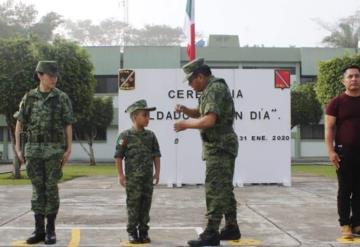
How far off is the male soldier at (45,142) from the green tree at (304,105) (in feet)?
105

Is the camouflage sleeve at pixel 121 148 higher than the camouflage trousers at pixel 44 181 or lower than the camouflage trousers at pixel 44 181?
A: higher

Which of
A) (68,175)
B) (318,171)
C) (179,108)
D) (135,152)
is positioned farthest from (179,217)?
(318,171)

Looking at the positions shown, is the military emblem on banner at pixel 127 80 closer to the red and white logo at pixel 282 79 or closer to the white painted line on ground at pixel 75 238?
the red and white logo at pixel 282 79

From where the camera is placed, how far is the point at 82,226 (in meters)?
7.81

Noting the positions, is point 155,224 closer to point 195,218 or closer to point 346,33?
point 195,218

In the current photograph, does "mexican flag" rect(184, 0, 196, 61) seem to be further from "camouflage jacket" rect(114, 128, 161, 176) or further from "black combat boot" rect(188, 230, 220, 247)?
"black combat boot" rect(188, 230, 220, 247)

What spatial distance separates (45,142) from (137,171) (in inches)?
40.1

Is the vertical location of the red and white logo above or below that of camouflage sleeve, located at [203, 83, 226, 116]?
above

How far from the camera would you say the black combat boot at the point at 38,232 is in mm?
6402

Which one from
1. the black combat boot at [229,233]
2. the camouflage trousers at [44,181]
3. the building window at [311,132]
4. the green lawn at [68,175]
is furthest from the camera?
the building window at [311,132]

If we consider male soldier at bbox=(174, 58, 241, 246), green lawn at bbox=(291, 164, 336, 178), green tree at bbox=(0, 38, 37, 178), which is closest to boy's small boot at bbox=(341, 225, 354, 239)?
male soldier at bbox=(174, 58, 241, 246)

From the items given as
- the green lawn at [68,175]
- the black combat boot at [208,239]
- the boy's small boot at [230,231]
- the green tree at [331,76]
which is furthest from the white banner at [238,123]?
the green tree at [331,76]

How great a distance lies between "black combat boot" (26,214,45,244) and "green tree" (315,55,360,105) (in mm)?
20548

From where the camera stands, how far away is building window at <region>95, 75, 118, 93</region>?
143 feet
